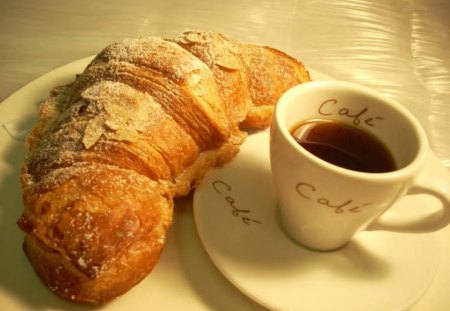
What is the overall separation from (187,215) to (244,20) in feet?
3.58

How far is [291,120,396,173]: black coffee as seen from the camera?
82 centimetres

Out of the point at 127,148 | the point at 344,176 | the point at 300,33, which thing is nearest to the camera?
the point at 344,176

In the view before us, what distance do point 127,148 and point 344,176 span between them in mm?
386

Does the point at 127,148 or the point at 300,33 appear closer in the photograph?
the point at 127,148

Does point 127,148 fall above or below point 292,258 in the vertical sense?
above

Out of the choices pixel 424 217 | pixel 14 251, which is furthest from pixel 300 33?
pixel 14 251

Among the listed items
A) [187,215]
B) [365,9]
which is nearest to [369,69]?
[365,9]

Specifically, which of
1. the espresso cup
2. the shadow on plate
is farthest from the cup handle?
the shadow on plate

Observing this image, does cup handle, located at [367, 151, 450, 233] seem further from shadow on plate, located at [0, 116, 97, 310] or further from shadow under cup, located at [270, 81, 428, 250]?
shadow on plate, located at [0, 116, 97, 310]

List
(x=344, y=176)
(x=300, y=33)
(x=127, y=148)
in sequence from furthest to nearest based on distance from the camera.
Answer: (x=300, y=33)
(x=127, y=148)
(x=344, y=176)

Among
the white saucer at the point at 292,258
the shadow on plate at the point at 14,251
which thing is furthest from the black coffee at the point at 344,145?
the shadow on plate at the point at 14,251

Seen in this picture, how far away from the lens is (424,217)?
0.82 m

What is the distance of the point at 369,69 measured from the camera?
1.64m

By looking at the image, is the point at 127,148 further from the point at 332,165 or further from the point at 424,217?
the point at 424,217
